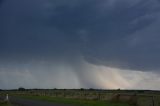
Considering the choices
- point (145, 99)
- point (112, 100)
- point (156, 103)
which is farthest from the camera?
point (112, 100)

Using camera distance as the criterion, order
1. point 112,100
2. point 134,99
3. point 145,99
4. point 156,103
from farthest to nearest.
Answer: point 112,100 < point 134,99 < point 145,99 < point 156,103

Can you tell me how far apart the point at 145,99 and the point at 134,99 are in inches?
164

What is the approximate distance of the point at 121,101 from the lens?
4559cm

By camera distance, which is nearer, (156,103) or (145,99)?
(156,103)

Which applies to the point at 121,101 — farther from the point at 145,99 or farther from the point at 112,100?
the point at 145,99

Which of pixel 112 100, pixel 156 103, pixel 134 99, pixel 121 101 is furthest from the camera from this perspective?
pixel 112 100

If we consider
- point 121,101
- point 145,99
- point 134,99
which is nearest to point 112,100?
point 121,101

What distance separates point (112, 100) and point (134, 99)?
26.2 ft

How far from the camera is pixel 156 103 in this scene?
34.3 meters

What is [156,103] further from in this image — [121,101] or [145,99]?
[121,101]

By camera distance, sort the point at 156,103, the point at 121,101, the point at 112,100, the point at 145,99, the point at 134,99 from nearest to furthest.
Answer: the point at 156,103
the point at 145,99
the point at 134,99
the point at 121,101
the point at 112,100

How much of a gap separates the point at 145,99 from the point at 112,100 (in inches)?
478

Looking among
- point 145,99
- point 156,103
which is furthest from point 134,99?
point 156,103

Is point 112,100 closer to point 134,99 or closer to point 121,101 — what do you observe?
point 121,101
